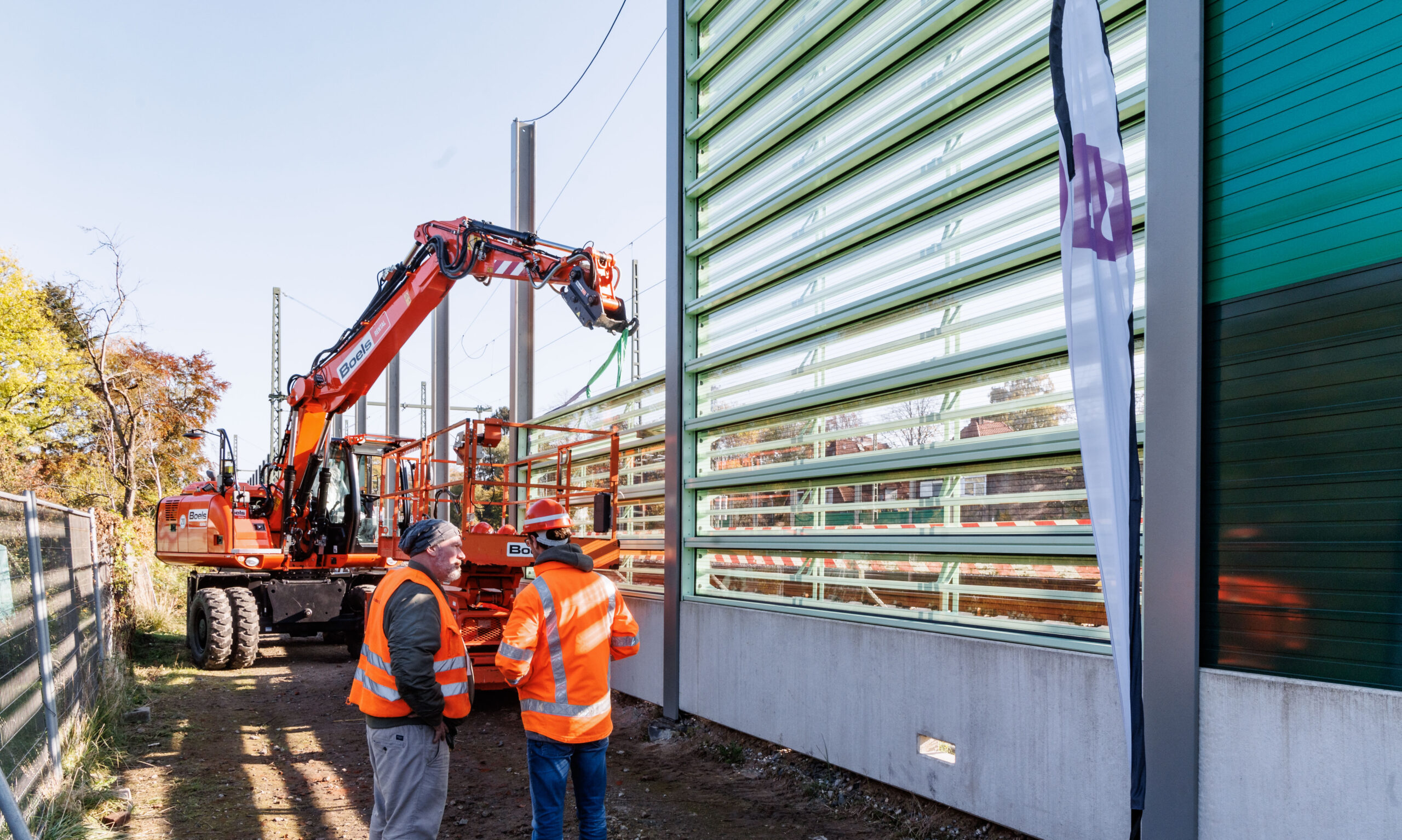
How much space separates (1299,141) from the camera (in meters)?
3.74

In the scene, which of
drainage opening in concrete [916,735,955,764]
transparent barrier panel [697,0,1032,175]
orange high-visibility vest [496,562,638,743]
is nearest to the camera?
orange high-visibility vest [496,562,638,743]

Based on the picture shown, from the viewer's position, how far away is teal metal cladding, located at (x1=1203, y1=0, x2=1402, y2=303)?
3.47 m

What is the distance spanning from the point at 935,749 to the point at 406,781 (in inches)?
115

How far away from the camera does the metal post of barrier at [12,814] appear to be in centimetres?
282

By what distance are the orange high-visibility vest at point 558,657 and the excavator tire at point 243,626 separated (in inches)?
368

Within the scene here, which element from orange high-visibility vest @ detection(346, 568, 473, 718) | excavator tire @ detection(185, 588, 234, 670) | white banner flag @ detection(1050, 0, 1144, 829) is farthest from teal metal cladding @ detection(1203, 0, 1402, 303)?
excavator tire @ detection(185, 588, 234, 670)

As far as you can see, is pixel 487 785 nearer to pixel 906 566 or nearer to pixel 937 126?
pixel 906 566

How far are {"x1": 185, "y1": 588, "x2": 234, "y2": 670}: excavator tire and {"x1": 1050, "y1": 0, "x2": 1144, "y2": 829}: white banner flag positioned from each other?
11570mm

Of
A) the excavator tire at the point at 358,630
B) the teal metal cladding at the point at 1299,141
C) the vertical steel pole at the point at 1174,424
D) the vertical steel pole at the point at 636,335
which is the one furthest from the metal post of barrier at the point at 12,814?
the vertical steel pole at the point at 636,335

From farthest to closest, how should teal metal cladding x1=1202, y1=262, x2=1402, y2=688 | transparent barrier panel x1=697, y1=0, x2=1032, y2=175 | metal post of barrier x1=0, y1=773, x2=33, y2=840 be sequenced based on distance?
transparent barrier panel x1=697, y1=0, x2=1032, y2=175
teal metal cladding x1=1202, y1=262, x2=1402, y2=688
metal post of barrier x1=0, y1=773, x2=33, y2=840

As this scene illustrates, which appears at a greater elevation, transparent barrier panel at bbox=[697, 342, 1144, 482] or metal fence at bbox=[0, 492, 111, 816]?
transparent barrier panel at bbox=[697, 342, 1144, 482]

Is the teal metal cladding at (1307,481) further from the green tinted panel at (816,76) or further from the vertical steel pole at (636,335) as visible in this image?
the vertical steel pole at (636,335)

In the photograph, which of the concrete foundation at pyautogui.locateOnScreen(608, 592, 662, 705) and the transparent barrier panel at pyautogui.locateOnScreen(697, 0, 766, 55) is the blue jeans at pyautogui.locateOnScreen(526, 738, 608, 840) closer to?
the concrete foundation at pyautogui.locateOnScreen(608, 592, 662, 705)

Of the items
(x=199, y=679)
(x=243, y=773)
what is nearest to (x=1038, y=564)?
(x=243, y=773)
